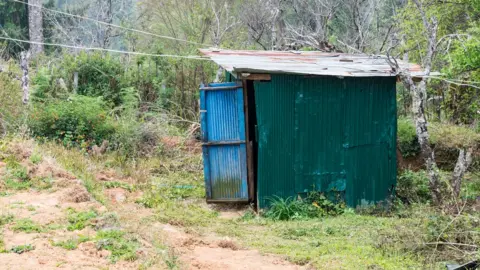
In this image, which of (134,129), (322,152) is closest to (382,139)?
(322,152)

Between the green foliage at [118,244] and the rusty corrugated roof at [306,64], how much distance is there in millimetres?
3085

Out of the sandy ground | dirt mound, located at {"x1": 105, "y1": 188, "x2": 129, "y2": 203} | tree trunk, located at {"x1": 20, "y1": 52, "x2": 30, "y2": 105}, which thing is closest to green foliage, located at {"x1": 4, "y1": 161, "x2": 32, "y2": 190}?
the sandy ground

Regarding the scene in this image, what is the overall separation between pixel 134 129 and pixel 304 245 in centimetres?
647

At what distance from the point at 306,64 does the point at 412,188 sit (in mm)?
2926

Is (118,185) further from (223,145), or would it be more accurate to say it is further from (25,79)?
(25,79)

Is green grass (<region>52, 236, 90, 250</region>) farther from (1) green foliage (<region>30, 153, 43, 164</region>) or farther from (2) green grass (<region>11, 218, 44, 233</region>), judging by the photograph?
(1) green foliage (<region>30, 153, 43, 164</region>)

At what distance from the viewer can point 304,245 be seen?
22.5 ft

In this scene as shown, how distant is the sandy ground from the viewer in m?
5.52

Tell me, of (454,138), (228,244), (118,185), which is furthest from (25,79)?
(454,138)

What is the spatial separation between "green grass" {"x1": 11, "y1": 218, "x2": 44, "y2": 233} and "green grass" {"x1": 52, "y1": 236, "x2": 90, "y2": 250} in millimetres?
522

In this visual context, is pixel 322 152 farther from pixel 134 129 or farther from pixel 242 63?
pixel 134 129

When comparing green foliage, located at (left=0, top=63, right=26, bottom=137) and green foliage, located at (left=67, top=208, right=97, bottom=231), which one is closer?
green foliage, located at (left=67, top=208, right=97, bottom=231)

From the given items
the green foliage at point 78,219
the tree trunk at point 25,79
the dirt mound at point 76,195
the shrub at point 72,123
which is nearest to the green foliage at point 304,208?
the dirt mound at point 76,195

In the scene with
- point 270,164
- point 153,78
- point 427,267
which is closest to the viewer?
point 427,267
